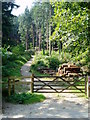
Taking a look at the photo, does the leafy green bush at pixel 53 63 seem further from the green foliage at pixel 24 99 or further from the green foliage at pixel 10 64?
the green foliage at pixel 24 99

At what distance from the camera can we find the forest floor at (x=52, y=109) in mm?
6461

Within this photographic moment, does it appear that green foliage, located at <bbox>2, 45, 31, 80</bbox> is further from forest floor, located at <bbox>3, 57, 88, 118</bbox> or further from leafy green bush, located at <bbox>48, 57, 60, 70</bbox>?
leafy green bush, located at <bbox>48, 57, 60, 70</bbox>

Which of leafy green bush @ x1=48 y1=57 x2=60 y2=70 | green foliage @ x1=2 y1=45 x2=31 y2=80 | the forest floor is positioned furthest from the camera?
leafy green bush @ x1=48 y1=57 x2=60 y2=70

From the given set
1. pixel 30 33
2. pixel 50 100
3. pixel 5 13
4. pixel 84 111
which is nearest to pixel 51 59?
pixel 5 13

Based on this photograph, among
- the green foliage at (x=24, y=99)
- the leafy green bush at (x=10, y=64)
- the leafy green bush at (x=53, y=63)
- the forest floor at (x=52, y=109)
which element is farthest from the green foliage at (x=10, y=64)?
the leafy green bush at (x=53, y=63)

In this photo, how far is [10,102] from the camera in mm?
8258

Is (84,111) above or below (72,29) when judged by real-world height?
below

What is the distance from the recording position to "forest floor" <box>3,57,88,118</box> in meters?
6.46

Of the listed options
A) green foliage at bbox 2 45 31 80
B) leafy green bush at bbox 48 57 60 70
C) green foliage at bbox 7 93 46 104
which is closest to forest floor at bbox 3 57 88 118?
green foliage at bbox 7 93 46 104

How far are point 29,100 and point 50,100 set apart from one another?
103cm

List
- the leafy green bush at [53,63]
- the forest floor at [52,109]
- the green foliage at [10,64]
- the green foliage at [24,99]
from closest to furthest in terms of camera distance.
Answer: the forest floor at [52,109], the green foliage at [24,99], the green foliage at [10,64], the leafy green bush at [53,63]

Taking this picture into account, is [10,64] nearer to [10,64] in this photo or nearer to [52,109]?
[10,64]

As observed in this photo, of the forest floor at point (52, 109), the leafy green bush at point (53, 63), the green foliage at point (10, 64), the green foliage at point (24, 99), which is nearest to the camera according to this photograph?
the forest floor at point (52, 109)

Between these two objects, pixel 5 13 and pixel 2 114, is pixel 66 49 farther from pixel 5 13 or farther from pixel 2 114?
pixel 5 13
